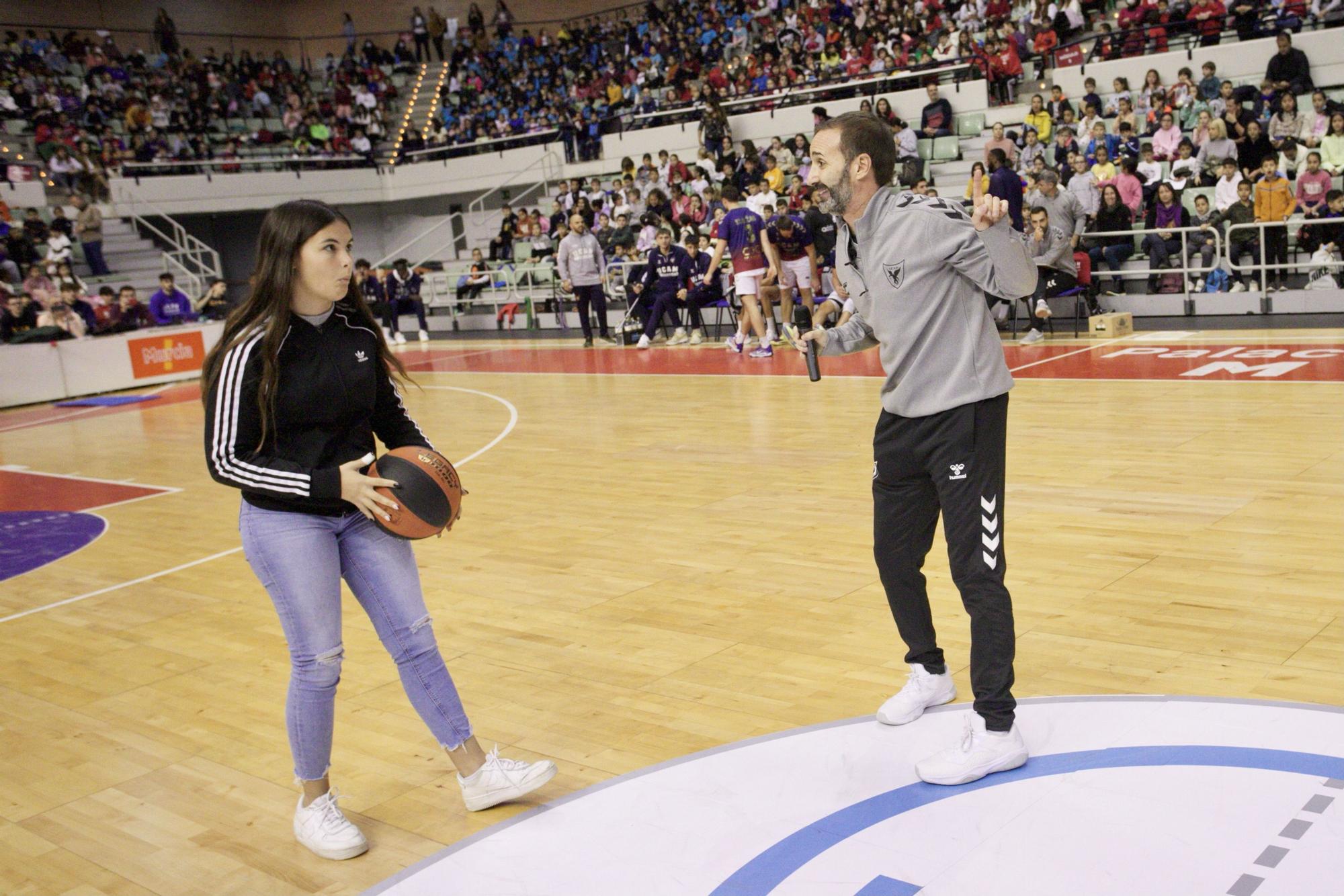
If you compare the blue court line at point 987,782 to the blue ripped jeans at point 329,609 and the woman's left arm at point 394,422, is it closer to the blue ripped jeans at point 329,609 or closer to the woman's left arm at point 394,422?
the blue ripped jeans at point 329,609

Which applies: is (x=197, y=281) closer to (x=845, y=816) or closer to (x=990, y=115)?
(x=990, y=115)

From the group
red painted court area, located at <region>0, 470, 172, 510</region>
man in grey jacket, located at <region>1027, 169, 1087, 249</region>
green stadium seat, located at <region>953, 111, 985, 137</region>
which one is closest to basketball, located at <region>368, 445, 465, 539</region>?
red painted court area, located at <region>0, 470, 172, 510</region>

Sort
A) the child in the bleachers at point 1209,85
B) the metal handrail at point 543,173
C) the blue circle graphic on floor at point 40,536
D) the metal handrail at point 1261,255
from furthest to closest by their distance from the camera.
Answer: the metal handrail at point 543,173 → the child in the bleachers at point 1209,85 → the metal handrail at point 1261,255 → the blue circle graphic on floor at point 40,536

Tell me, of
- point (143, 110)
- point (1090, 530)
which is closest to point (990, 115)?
point (1090, 530)

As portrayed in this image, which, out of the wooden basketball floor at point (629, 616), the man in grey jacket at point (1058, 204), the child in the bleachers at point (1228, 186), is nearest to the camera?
the wooden basketball floor at point (629, 616)

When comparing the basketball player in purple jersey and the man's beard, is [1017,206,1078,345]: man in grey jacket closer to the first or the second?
the basketball player in purple jersey

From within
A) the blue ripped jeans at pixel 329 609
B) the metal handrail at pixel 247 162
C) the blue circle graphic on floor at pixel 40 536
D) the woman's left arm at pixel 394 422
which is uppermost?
the metal handrail at pixel 247 162

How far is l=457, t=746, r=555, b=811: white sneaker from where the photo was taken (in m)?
3.35

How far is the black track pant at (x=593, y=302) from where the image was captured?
1727cm

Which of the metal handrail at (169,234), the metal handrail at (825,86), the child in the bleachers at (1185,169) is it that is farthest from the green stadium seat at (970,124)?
the metal handrail at (169,234)

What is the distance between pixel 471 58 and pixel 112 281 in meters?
11.3

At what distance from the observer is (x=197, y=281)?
2430 cm

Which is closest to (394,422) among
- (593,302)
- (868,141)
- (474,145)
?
(868,141)

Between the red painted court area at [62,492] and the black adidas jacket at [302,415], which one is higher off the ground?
the black adidas jacket at [302,415]
